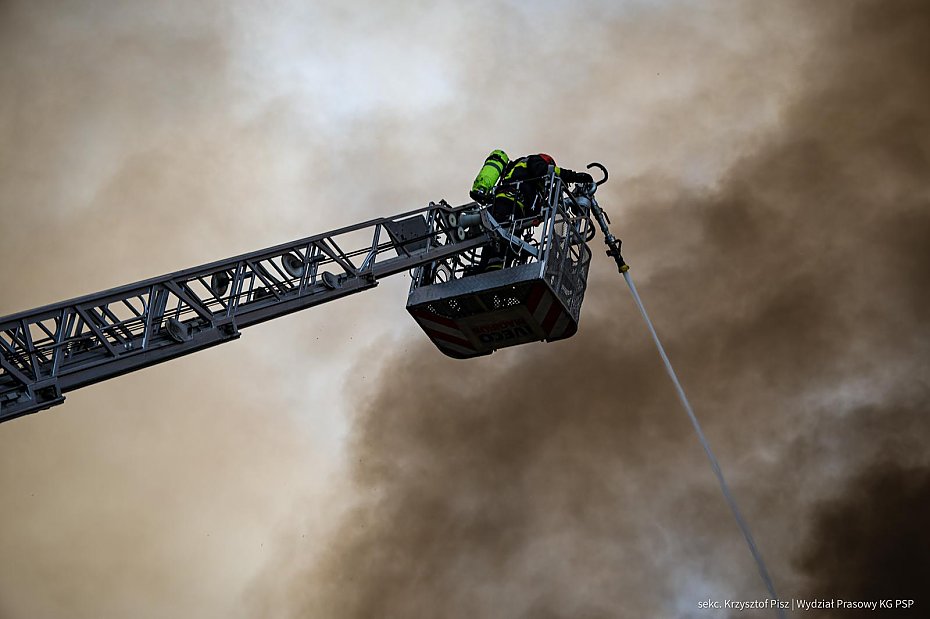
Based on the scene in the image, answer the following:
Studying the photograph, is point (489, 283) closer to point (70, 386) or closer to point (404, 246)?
point (404, 246)

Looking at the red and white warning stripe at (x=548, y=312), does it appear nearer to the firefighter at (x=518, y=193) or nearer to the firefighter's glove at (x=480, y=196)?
the firefighter at (x=518, y=193)

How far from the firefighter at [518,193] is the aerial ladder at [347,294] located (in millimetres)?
125

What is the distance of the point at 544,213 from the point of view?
18328 mm

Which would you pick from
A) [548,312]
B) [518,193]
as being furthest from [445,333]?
[518,193]

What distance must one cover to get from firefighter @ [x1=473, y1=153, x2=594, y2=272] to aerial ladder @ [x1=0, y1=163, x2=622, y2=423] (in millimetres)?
125

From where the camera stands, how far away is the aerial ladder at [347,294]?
13.3m

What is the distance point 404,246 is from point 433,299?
3.11 ft

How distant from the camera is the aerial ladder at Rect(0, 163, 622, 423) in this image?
13336mm

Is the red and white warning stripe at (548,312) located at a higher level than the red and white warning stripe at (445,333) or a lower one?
lower

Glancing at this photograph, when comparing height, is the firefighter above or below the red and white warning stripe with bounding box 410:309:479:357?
above

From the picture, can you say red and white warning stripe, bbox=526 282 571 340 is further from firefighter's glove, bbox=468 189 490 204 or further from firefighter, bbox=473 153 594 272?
firefighter's glove, bbox=468 189 490 204

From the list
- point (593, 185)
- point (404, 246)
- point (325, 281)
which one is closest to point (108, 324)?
point (325, 281)

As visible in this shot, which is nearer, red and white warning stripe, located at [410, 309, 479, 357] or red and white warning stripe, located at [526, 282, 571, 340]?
red and white warning stripe, located at [526, 282, 571, 340]

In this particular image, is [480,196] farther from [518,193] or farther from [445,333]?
[445,333]
